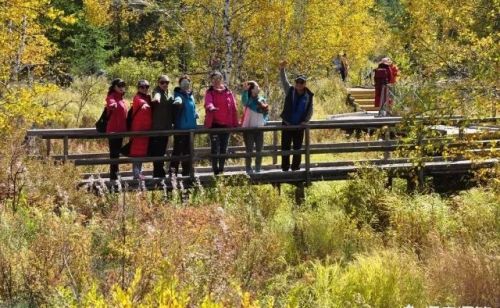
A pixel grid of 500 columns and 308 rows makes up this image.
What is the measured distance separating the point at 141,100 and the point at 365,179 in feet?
11.5

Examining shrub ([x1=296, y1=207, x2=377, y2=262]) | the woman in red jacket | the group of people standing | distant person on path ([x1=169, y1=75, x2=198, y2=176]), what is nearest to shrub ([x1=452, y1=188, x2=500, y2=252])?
shrub ([x1=296, y1=207, x2=377, y2=262])

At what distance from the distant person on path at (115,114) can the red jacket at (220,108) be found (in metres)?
1.21

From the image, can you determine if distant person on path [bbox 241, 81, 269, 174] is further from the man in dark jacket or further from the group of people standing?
the man in dark jacket

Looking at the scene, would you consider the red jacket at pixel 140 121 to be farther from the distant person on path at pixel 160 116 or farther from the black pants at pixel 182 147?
the black pants at pixel 182 147

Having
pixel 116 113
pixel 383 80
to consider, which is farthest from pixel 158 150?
pixel 383 80

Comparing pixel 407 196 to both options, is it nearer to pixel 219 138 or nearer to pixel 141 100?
pixel 219 138

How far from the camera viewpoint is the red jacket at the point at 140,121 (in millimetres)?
10406

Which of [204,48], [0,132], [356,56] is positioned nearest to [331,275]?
[0,132]

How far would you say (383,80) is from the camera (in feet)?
65.4

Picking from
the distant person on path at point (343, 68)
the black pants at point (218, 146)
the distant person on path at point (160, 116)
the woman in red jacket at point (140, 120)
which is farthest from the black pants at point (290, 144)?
the distant person on path at point (343, 68)

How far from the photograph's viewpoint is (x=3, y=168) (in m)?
9.30

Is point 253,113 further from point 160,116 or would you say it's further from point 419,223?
point 419,223

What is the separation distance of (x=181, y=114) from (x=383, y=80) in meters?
10.4

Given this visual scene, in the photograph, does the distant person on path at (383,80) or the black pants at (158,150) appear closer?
the black pants at (158,150)
